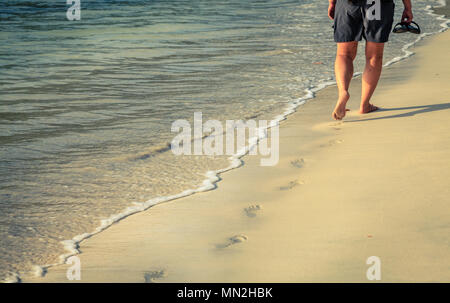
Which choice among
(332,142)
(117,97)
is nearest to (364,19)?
(332,142)

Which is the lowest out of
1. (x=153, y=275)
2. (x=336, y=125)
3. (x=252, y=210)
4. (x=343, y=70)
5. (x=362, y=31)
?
(x=153, y=275)

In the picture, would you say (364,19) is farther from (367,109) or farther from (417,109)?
(417,109)

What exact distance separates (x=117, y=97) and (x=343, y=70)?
269 centimetres

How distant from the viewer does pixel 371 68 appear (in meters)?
5.34

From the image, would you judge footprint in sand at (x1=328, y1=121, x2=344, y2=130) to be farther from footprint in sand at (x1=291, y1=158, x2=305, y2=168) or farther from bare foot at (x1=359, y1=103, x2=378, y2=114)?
footprint in sand at (x1=291, y1=158, x2=305, y2=168)

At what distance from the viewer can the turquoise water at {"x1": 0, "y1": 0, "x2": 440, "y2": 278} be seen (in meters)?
3.92

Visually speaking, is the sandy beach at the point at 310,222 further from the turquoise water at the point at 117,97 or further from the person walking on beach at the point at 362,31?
the person walking on beach at the point at 362,31

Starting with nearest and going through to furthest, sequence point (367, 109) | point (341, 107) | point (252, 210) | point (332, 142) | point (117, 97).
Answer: point (252, 210)
point (332, 142)
point (341, 107)
point (367, 109)
point (117, 97)

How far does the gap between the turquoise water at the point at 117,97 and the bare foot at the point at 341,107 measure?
0.83 metres

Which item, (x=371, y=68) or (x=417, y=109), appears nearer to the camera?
(x=371, y=68)

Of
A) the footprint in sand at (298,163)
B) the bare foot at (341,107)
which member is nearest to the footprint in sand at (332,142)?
the footprint in sand at (298,163)

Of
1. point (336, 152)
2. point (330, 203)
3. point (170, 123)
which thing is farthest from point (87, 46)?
point (330, 203)

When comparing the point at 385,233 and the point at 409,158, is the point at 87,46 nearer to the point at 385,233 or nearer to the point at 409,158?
the point at 409,158

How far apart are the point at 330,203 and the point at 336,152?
1.03 metres
